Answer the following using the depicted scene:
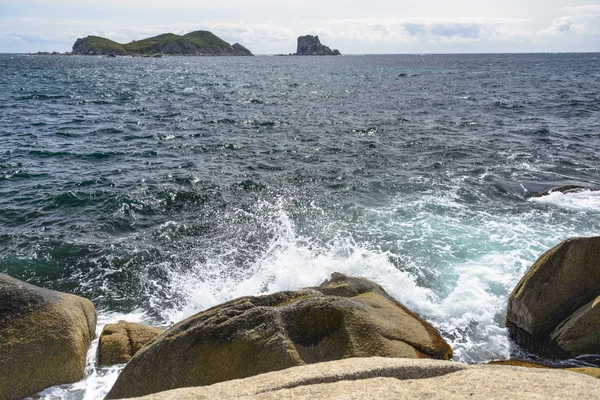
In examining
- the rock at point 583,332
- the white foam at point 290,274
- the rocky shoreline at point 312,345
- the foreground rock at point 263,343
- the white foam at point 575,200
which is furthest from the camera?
the white foam at point 575,200

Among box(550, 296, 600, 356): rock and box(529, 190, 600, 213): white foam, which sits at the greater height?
box(529, 190, 600, 213): white foam

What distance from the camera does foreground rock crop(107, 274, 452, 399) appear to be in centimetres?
709

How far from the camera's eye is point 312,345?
7207 mm

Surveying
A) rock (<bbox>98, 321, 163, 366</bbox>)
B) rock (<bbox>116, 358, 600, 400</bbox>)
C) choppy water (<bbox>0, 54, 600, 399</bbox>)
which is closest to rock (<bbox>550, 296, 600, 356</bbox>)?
choppy water (<bbox>0, 54, 600, 399</bbox>)

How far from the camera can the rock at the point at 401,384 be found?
4.74m

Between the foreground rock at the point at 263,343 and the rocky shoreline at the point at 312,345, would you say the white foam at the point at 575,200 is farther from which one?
the foreground rock at the point at 263,343

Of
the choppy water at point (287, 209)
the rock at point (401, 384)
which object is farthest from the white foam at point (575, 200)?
the rock at point (401, 384)

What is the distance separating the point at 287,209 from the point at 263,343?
11.3 meters

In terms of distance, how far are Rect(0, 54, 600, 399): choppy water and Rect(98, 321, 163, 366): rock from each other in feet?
1.21

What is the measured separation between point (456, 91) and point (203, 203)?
51.0 meters

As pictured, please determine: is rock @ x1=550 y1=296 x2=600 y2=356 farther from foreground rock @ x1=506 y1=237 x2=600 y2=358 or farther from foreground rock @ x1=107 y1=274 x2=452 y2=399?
foreground rock @ x1=107 y1=274 x2=452 y2=399

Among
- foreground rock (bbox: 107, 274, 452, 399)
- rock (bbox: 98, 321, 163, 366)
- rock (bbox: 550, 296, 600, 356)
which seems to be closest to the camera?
foreground rock (bbox: 107, 274, 452, 399)

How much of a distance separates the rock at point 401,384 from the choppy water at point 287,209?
15.5ft

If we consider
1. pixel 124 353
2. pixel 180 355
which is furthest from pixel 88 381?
pixel 180 355
